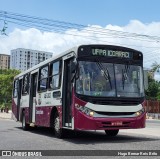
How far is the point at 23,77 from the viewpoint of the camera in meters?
23.3

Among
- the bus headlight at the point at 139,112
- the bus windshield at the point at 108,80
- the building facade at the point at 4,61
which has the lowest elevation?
the bus headlight at the point at 139,112

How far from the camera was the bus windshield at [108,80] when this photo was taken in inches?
560

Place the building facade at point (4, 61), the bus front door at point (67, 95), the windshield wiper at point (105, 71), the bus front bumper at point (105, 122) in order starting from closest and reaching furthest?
the bus front bumper at point (105, 122) < the windshield wiper at point (105, 71) < the bus front door at point (67, 95) < the building facade at point (4, 61)

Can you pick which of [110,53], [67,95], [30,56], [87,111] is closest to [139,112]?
[87,111]

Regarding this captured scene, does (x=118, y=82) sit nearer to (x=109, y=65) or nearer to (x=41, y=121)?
(x=109, y=65)

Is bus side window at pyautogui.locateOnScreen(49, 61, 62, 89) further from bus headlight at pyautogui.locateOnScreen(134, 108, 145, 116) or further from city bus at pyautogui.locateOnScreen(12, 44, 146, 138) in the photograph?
bus headlight at pyautogui.locateOnScreen(134, 108, 145, 116)

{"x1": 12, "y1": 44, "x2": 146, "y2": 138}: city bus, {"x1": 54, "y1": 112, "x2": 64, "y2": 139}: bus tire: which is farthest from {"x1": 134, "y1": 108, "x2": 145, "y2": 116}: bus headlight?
{"x1": 54, "y1": 112, "x2": 64, "y2": 139}: bus tire

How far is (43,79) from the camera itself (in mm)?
18266

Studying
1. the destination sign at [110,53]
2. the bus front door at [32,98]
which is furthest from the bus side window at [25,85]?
the destination sign at [110,53]

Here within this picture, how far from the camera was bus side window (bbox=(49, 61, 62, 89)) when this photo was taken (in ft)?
52.3

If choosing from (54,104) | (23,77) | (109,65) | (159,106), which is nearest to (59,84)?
(54,104)

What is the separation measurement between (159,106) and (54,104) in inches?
1782

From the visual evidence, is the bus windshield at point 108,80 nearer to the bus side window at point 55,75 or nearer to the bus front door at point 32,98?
the bus side window at point 55,75

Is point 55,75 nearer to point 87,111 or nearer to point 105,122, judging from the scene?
point 87,111
